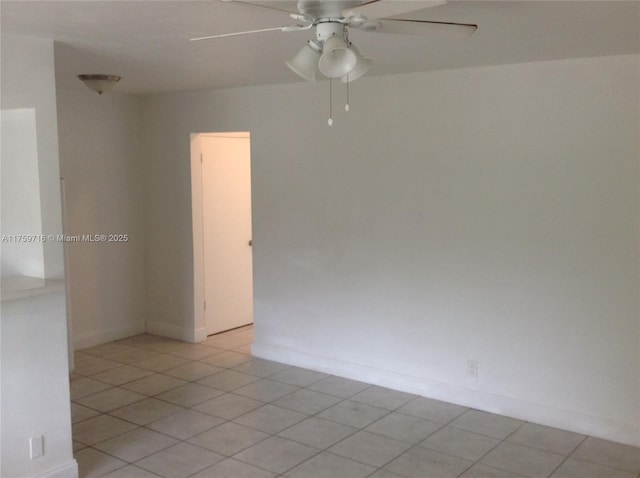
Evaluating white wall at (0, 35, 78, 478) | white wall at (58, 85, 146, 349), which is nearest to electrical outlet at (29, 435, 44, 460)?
white wall at (0, 35, 78, 478)

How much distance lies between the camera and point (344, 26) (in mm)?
2248

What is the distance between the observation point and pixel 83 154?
5.48 metres

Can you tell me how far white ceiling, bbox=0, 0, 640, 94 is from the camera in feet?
8.23

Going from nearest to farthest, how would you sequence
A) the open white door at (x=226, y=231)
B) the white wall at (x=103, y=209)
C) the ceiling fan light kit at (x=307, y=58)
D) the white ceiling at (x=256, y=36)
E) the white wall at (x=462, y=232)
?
the ceiling fan light kit at (x=307, y=58), the white ceiling at (x=256, y=36), the white wall at (x=462, y=232), the white wall at (x=103, y=209), the open white door at (x=226, y=231)

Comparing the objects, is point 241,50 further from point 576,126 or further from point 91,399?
point 91,399

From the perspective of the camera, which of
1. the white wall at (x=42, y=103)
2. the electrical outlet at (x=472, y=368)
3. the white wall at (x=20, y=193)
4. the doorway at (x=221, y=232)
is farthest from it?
the doorway at (x=221, y=232)

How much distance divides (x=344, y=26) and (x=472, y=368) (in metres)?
2.73

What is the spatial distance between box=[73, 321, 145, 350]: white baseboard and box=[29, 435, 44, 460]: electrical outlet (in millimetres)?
2525

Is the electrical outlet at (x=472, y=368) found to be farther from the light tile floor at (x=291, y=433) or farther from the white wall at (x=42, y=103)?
the white wall at (x=42, y=103)

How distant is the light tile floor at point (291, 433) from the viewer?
3.42 metres

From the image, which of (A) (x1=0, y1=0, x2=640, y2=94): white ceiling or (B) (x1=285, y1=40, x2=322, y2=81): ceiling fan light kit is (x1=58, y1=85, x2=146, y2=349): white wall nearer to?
(A) (x1=0, y1=0, x2=640, y2=94): white ceiling

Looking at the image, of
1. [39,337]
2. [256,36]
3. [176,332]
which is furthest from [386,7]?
[176,332]

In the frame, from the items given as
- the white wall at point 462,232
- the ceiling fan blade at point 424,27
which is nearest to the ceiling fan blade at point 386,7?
the ceiling fan blade at point 424,27

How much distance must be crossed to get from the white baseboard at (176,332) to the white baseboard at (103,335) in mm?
127
